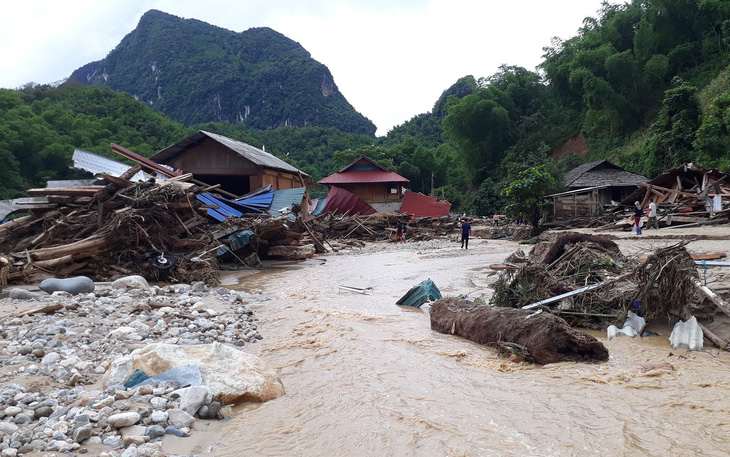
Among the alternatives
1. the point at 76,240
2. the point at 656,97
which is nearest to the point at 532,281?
the point at 76,240

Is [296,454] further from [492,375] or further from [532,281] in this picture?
[532,281]

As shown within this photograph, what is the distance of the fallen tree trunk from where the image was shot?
5266mm

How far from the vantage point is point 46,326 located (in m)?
5.79

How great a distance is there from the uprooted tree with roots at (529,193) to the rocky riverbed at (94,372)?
59.4 feet

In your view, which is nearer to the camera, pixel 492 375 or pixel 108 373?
pixel 108 373

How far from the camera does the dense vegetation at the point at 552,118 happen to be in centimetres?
2678

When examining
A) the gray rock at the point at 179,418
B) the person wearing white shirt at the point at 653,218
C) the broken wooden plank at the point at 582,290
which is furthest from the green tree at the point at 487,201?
the gray rock at the point at 179,418

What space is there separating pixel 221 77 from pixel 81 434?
106071mm

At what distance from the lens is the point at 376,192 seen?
39.2 metres

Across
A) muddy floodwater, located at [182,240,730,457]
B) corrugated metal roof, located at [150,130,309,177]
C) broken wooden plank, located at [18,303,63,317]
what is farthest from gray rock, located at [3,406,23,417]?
corrugated metal roof, located at [150,130,309,177]

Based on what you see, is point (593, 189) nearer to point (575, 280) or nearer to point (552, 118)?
point (575, 280)

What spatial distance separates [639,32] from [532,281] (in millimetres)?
38969

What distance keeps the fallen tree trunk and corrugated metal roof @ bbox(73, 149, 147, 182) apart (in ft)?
38.3

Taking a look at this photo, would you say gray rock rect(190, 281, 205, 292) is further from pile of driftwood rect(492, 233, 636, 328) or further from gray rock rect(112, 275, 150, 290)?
pile of driftwood rect(492, 233, 636, 328)
